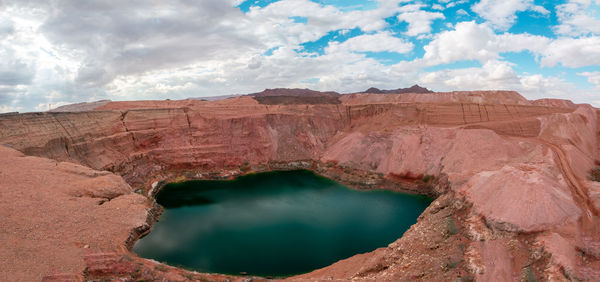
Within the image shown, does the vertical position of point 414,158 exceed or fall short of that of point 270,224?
it exceeds it

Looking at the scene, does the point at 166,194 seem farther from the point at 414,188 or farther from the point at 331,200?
the point at 414,188

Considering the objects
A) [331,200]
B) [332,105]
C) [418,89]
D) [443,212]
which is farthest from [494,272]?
[418,89]

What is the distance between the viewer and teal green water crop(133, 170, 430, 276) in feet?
64.5

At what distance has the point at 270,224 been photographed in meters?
25.0

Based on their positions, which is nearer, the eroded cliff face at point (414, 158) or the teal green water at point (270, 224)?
the eroded cliff face at point (414, 158)

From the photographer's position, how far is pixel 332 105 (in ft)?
174

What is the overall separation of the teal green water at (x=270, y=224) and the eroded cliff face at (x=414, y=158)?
2.26m

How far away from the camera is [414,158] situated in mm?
36000

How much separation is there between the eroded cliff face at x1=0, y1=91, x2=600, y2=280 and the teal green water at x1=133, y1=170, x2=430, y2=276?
226 cm

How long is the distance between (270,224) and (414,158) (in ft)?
65.6

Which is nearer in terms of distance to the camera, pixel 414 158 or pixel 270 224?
pixel 270 224

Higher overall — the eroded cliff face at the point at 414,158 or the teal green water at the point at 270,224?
the eroded cliff face at the point at 414,158

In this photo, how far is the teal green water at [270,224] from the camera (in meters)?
19.7

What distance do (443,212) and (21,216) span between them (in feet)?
83.4
